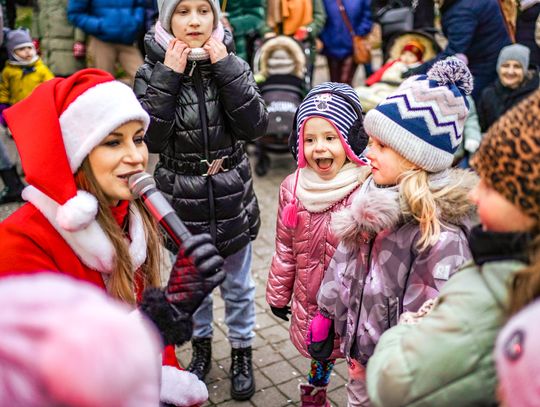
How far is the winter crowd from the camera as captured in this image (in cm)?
105

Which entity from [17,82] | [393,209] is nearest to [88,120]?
[393,209]

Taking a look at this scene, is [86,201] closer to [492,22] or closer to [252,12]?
[492,22]

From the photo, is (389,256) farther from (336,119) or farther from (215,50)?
(215,50)

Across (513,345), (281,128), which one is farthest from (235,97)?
(281,128)

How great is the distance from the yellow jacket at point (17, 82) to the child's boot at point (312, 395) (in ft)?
15.2

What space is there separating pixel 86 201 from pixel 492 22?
4.85 m

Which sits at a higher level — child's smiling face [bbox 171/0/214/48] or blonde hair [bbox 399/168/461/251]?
child's smiling face [bbox 171/0/214/48]

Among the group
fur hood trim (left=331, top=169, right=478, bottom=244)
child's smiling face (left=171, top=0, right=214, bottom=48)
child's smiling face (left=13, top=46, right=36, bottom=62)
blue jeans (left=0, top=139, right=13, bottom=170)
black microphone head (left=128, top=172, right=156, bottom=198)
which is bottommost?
blue jeans (left=0, top=139, right=13, bottom=170)

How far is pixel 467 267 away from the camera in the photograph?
62.2 inches

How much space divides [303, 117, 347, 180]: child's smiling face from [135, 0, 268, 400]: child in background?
1.48 ft

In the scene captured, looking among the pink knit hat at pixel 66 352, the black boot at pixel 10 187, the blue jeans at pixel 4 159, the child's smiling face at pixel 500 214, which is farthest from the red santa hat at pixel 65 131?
the black boot at pixel 10 187

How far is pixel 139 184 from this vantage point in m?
2.13

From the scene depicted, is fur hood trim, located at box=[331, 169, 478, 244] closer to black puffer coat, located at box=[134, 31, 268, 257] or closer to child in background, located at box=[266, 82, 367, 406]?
child in background, located at box=[266, 82, 367, 406]

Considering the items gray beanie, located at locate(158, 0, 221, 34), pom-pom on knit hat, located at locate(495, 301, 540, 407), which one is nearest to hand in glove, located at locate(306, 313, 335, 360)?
pom-pom on knit hat, located at locate(495, 301, 540, 407)
